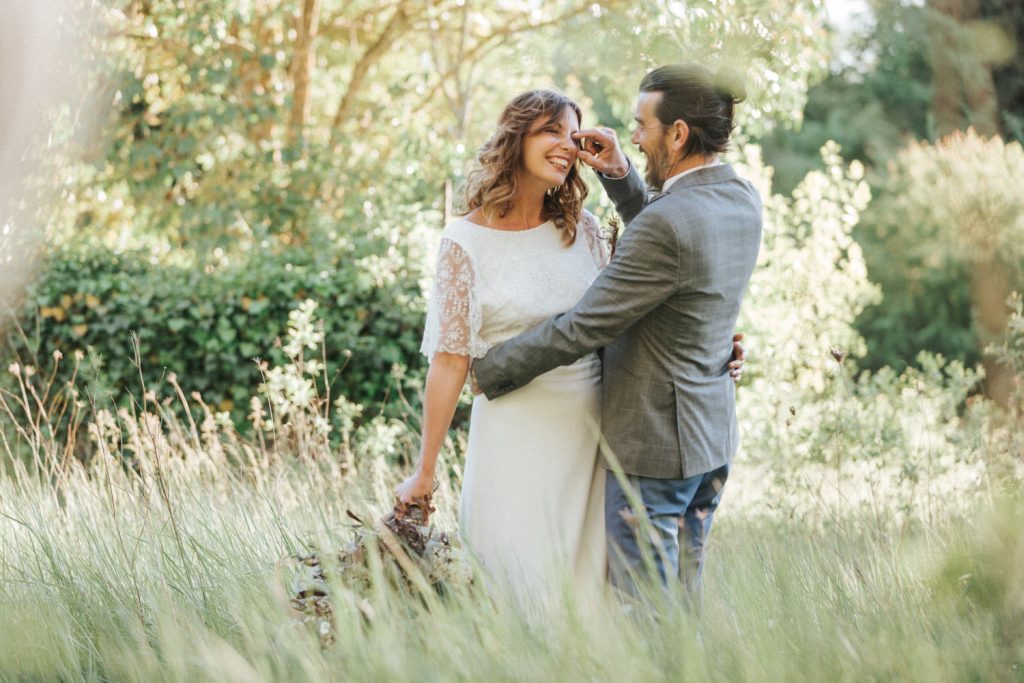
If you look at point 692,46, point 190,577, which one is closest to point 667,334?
point 190,577

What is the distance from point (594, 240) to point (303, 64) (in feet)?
22.6

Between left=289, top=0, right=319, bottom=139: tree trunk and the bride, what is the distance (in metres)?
6.34

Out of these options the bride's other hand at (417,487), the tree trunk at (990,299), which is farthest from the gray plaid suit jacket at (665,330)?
the tree trunk at (990,299)

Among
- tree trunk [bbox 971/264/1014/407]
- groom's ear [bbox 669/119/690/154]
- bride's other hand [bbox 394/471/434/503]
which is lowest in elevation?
tree trunk [bbox 971/264/1014/407]

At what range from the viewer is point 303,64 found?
30.6ft

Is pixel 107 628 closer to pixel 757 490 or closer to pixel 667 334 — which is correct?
pixel 667 334

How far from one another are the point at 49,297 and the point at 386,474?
2682 millimetres

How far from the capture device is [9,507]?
12.6 ft

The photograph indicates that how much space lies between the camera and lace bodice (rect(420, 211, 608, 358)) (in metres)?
2.84

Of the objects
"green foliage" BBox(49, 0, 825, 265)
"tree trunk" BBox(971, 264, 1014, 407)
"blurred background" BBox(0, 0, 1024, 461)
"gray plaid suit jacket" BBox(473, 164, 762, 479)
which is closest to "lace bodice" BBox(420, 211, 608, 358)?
"gray plaid suit jacket" BBox(473, 164, 762, 479)

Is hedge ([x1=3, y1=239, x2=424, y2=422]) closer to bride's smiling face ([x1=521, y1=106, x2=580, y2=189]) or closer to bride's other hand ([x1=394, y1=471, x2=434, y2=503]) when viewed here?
bride's smiling face ([x1=521, y1=106, x2=580, y2=189])

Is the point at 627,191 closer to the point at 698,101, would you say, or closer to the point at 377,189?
the point at 698,101

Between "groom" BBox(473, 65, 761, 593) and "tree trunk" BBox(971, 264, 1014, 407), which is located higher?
"groom" BBox(473, 65, 761, 593)

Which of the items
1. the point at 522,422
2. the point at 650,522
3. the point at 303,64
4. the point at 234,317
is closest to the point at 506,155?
the point at 522,422
